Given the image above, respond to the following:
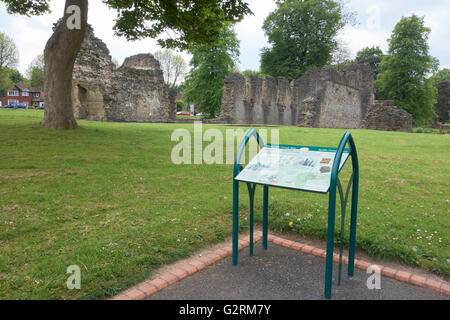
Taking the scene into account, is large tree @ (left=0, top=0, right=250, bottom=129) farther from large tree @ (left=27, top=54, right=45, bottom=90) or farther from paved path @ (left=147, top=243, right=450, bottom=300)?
large tree @ (left=27, top=54, right=45, bottom=90)

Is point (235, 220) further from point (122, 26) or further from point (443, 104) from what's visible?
point (443, 104)

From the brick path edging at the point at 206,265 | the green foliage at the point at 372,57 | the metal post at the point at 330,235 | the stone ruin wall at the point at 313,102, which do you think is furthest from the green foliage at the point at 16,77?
the metal post at the point at 330,235

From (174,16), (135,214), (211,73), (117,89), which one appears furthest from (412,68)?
(135,214)

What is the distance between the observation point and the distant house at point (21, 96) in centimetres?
7575

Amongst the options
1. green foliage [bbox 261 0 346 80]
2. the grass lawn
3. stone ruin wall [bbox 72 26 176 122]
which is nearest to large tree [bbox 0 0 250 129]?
the grass lawn

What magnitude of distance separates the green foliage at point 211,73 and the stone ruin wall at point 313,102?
6.99 meters

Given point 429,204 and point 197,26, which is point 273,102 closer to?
point 197,26

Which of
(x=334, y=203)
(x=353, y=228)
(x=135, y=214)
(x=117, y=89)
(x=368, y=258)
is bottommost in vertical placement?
(x=368, y=258)

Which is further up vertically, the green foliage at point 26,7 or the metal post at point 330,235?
the green foliage at point 26,7

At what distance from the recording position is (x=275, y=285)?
2.92 metres

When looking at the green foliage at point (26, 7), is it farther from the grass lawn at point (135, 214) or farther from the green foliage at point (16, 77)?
the green foliage at point (16, 77)

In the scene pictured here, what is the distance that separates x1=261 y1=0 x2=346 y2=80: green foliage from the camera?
40781mm

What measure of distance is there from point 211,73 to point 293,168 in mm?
36286

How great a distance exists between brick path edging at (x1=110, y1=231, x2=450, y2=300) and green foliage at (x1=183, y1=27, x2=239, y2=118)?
34.0m
